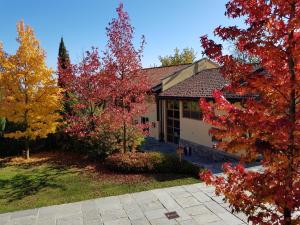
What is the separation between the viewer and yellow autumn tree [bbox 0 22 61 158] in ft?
58.5

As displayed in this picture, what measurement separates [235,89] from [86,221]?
21.7ft

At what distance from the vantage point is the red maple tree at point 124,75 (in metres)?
15.6

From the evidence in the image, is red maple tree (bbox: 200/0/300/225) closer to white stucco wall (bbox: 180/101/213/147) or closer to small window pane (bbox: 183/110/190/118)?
→ white stucco wall (bbox: 180/101/213/147)

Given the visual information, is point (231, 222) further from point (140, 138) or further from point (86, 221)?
point (140, 138)

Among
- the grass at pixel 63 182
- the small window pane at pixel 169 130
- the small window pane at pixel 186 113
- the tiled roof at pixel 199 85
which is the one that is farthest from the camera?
the small window pane at pixel 169 130

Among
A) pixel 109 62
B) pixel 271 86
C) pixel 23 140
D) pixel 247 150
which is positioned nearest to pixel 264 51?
pixel 271 86

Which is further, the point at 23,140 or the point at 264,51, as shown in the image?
the point at 23,140

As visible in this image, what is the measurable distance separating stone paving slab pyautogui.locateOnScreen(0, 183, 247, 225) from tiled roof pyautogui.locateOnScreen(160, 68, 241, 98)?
9633 millimetres

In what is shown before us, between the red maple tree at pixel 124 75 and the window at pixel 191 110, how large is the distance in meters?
5.02

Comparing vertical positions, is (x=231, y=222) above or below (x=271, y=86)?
below

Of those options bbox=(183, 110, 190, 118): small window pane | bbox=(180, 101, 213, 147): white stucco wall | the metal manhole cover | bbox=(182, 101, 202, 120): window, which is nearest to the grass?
the metal manhole cover

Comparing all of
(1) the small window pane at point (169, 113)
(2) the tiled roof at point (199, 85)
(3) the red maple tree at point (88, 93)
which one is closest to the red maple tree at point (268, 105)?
(3) the red maple tree at point (88, 93)

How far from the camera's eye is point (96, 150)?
58.2 ft

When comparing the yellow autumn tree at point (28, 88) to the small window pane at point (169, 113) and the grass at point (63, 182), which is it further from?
the small window pane at point (169, 113)
